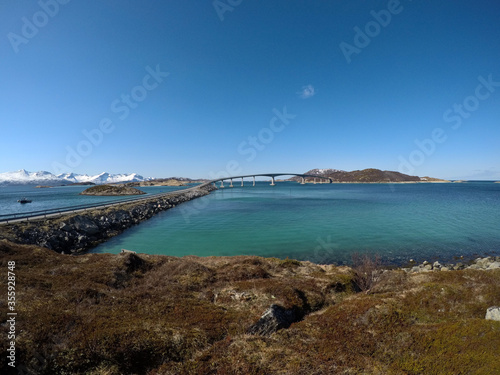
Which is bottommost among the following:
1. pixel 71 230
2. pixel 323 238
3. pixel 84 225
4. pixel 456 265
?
pixel 456 265

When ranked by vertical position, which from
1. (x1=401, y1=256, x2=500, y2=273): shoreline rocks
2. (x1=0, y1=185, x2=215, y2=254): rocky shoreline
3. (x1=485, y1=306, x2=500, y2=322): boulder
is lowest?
(x1=401, y1=256, x2=500, y2=273): shoreline rocks

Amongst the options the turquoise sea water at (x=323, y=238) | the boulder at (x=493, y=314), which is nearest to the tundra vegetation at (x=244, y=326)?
the boulder at (x=493, y=314)

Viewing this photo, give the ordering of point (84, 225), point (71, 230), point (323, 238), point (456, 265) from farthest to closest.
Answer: point (84, 225) → point (323, 238) → point (71, 230) → point (456, 265)

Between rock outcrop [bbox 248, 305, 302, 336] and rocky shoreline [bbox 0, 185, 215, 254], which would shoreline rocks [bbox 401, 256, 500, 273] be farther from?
rocky shoreline [bbox 0, 185, 215, 254]

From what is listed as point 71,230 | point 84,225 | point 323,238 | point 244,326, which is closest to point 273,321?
point 244,326

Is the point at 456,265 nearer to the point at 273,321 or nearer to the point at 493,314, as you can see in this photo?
the point at 493,314

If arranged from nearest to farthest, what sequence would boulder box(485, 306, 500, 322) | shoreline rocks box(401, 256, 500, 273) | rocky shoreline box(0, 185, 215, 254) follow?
boulder box(485, 306, 500, 322) < shoreline rocks box(401, 256, 500, 273) < rocky shoreline box(0, 185, 215, 254)

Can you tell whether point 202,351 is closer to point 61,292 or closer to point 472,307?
point 61,292

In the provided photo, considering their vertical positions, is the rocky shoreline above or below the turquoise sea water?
above

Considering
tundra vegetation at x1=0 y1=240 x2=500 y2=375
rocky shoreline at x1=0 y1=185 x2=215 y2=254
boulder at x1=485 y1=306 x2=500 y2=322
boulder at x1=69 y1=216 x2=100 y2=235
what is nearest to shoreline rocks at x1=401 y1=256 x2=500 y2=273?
tundra vegetation at x1=0 y1=240 x2=500 y2=375

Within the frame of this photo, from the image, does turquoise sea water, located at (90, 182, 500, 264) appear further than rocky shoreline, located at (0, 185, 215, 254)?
Yes
